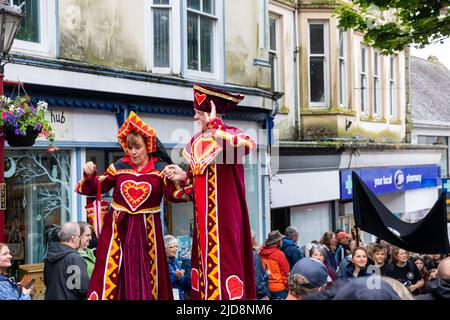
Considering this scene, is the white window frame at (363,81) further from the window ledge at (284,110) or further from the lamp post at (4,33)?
the lamp post at (4,33)

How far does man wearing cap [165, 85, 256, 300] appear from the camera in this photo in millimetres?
5512

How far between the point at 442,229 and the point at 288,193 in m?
7.69

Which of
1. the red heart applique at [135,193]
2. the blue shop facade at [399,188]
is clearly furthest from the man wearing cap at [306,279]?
the blue shop facade at [399,188]

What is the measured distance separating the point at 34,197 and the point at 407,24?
6.78 meters

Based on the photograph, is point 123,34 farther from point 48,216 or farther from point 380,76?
point 380,76

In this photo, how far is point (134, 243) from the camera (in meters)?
5.73

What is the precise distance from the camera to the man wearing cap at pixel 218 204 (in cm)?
551

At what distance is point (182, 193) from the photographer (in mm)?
5723

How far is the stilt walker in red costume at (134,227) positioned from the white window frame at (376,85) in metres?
17.0

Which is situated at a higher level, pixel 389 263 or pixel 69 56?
pixel 69 56

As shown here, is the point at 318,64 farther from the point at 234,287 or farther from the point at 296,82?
the point at 234,287

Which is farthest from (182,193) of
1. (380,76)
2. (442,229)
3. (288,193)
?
(380,76)

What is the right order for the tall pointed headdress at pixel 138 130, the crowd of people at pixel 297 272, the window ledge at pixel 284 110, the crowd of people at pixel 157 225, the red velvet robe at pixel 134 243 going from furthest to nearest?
the window ledge at pixel 284 110 → the tall pointed headdress at pixel 138 130 → the red velvet robe at pixel 134 243 → the crowd of people at pixel 157 225 → the crowd of people at pixel 297 272

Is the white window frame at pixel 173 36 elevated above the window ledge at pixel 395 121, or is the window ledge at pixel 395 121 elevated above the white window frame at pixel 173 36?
the white window frame at pixel 173 36
